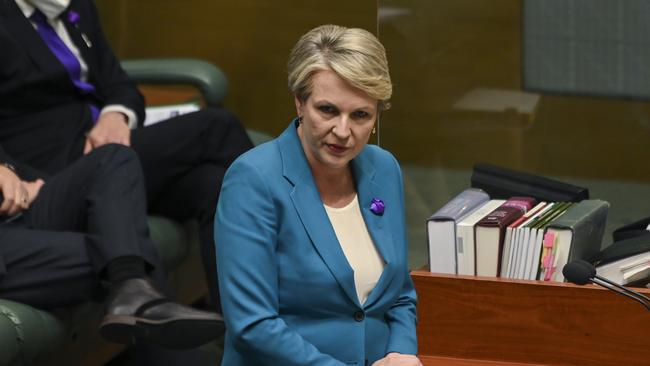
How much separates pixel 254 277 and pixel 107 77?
183cm

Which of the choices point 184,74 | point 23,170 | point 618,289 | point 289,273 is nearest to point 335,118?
point 289,273

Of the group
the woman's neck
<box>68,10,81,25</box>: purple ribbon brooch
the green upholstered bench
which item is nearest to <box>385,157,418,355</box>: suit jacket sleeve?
the woman's neck

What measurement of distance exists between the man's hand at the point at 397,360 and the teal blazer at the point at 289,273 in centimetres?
2

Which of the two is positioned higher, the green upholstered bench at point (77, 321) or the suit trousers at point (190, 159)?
the suit trousers at point (190, 159)

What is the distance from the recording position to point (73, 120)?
3.41m

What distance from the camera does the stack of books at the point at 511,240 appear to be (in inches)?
95.7

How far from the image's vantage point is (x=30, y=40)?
11.0ft

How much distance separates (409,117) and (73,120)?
104cm

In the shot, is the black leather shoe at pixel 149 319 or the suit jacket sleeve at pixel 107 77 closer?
the black leather shoe at pixel 149 319

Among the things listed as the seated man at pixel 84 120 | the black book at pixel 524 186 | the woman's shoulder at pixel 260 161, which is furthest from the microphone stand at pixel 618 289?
the seated man at pixel 84 120

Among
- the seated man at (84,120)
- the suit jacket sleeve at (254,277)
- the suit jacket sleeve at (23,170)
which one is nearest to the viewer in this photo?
the suit jacket sleeve at (254,277)

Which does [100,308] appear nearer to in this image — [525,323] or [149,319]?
[149,319]

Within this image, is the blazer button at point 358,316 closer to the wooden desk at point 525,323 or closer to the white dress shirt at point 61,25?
the wooden desk at point 525,323

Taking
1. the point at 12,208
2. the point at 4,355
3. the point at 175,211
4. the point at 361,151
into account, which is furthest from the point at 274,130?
the point at 361,151
